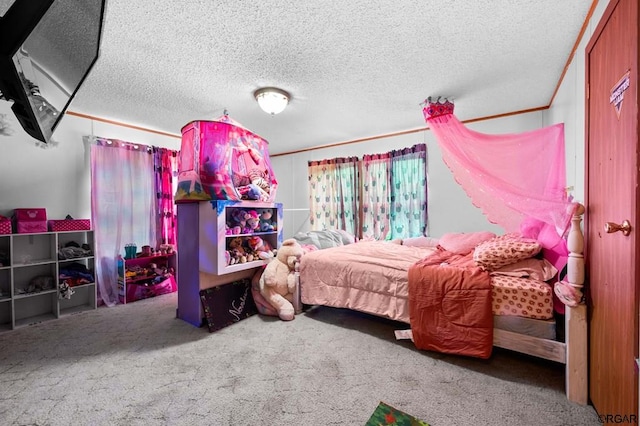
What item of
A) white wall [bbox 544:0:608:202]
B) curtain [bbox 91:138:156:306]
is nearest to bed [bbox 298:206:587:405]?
white wall [bbox 544:0:608:202]

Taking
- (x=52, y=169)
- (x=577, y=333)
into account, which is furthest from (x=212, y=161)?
(x=577, y=333)

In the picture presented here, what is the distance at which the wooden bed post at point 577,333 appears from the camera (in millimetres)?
1503

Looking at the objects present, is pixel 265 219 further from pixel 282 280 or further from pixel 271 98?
pixel 271 98

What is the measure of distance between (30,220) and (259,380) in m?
2.98

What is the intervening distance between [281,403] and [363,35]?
2.36m

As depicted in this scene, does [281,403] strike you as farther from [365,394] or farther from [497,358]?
[497,358]

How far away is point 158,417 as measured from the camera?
1.45 m

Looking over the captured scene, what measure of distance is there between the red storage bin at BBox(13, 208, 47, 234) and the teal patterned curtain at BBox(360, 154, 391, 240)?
399cm

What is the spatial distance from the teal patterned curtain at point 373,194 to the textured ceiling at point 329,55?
944 millimetres

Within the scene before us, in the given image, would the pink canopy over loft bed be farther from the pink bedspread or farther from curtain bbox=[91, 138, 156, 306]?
curtain bbox=[91, 138, 156, 306]

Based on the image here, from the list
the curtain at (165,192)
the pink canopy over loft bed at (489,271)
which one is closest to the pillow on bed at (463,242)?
the pink canopy over loft bed at (489,271)

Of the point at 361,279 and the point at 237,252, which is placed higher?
the point at 237,252

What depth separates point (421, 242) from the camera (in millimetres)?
3557

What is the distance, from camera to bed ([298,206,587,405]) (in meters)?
1.52
